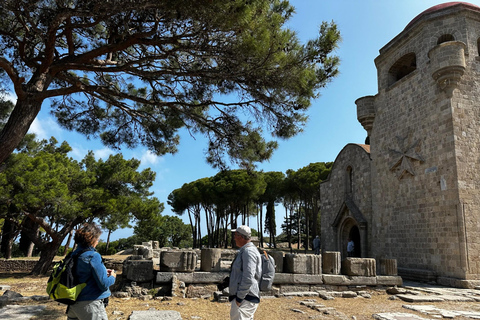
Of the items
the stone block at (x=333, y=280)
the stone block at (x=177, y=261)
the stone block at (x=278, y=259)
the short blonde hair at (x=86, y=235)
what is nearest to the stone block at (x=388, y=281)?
the stone block at (x=333, y=280)

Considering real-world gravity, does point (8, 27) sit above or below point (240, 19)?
above

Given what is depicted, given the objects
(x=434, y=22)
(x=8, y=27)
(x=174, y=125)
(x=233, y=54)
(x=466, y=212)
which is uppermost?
(x=434, y=22)

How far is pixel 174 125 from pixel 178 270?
389 centimetres

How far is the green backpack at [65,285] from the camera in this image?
277 cm

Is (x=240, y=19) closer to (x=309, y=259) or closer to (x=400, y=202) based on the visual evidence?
(x=309, y=259)

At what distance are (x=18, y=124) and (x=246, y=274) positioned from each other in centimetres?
524

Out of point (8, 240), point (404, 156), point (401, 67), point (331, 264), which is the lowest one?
point (331, 264)

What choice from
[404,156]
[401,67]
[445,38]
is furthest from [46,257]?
[445,38]

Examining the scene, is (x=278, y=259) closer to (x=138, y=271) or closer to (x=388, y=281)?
(x=388, y=281)

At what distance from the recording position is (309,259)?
8.43 meters

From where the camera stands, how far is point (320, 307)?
6.56 metres

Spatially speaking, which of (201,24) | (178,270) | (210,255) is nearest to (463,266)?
(210,255)

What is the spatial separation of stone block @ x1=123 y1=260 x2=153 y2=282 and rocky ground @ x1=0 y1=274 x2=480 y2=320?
24.2 inches

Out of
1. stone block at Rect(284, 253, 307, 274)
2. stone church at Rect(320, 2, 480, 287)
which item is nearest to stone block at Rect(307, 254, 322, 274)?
stone block at Rect(284, 253, 307, 274)
